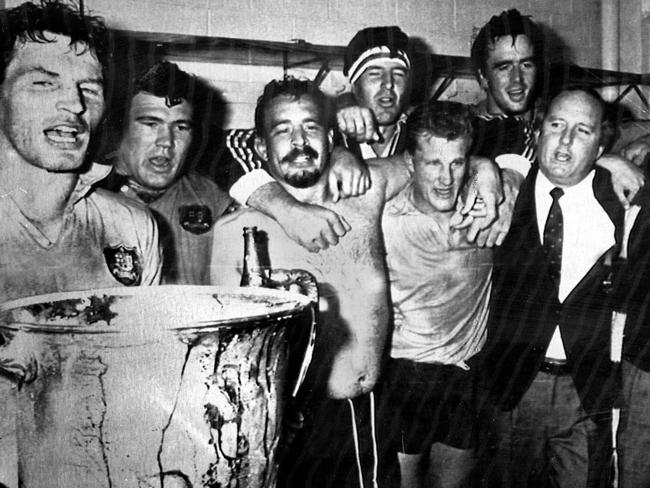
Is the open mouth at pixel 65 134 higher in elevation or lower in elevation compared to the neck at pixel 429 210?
higher

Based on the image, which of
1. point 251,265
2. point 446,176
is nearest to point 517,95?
point 446,176

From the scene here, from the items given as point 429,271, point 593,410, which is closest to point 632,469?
point 593,410

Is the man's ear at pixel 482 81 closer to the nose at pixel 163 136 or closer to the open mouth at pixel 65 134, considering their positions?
the nose at pixel 163 136

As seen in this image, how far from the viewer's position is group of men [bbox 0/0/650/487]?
5.55 ft

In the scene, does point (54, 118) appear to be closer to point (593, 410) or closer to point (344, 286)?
point (344, 286)

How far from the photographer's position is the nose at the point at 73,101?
1672 mm

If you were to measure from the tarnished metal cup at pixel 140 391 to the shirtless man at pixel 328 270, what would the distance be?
1.13ft

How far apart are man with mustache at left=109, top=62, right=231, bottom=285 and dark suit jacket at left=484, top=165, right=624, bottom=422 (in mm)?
934

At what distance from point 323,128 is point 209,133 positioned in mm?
320

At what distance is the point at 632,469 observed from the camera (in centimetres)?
225

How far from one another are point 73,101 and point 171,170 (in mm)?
293

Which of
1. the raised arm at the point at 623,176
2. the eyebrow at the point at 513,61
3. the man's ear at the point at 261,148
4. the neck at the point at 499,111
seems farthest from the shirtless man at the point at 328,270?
the raised arm at the point at 623,176

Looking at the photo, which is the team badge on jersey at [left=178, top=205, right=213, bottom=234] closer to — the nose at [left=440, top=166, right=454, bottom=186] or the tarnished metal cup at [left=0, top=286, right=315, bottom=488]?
the tarnished metal cup at [left=0, top=286, right=315, bottom=488]

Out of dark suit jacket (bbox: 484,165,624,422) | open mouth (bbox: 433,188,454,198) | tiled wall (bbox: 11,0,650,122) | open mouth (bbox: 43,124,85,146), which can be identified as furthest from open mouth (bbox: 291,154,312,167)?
dark suit jacket (bbox: 484,165,624,422)
